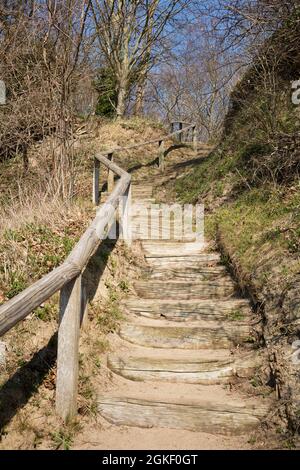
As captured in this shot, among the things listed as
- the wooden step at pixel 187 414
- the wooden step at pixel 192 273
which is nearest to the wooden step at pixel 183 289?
the wooden step at pixel 192 273

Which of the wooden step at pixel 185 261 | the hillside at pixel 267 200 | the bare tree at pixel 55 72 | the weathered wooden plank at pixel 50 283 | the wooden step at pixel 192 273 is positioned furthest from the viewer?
the bare tree at pixel 55 72

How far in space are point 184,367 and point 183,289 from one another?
143cm

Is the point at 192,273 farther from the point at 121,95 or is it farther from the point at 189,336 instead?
the point at 121,95

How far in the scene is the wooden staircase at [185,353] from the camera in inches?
138

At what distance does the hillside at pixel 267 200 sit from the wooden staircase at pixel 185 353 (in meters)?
0.25

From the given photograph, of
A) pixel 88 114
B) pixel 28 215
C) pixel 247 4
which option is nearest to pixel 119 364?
pixel 28 215

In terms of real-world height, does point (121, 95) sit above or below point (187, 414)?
above

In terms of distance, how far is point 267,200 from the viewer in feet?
21.6

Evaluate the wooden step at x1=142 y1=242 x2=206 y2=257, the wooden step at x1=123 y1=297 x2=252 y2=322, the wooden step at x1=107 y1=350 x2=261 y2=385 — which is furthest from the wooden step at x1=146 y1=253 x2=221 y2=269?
the wooden step at x1=107 y1=350 x2=261 y2=385

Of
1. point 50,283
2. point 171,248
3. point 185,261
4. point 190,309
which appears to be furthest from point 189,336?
point 171,248

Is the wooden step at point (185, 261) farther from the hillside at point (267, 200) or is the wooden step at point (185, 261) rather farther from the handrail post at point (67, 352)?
the handrail post at point (67, 352)

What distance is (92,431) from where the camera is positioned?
344 centimetres
